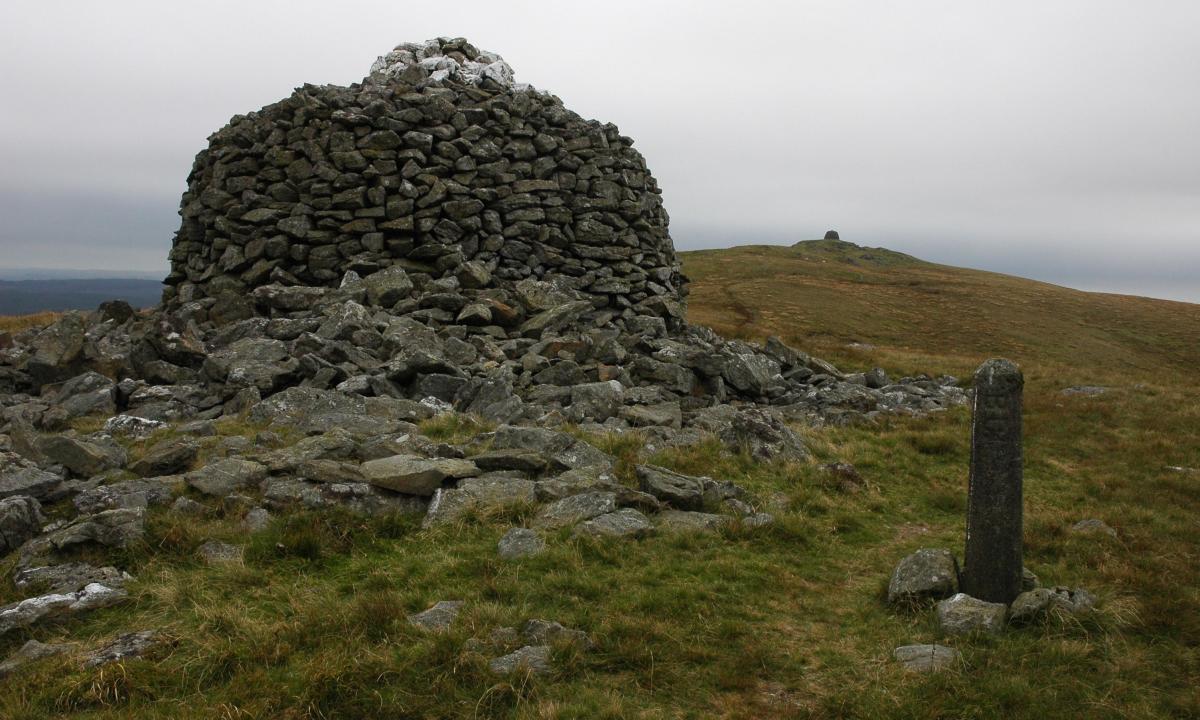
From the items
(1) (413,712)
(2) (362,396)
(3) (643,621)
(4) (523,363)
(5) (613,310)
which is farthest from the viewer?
(5) (613,310)

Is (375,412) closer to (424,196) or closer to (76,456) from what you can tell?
(76,456)

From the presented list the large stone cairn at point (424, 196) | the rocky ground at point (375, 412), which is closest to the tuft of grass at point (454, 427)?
the rocky ground at point (375, 412)

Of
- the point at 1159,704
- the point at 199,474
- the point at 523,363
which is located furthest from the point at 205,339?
the point at 1159,704

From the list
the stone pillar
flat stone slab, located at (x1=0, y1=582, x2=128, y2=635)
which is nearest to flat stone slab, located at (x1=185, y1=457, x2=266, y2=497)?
flat stone slab, located at (x1=0, y1=582, x2=128, y2=635)

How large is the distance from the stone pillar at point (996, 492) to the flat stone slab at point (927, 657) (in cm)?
128

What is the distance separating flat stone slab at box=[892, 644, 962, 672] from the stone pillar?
1283 millimetres

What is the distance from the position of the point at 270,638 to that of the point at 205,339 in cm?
1293

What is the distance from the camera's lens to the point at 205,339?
16.8 metres

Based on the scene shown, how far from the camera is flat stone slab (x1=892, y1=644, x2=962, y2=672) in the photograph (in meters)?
5.77

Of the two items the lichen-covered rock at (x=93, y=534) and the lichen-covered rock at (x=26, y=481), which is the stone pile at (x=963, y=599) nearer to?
the lichen-covered rock at (x=93, y=534)

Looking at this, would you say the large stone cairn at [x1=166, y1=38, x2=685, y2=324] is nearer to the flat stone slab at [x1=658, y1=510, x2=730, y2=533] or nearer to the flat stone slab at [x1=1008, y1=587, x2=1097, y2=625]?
the flat stone slab at [x1=658, y1=510, x2=730, y2=533]

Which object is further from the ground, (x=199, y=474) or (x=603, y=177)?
(x=603, y=177)

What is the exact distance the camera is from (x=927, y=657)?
5906mm

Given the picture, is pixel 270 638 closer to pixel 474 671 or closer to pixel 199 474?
pixel 474 671
